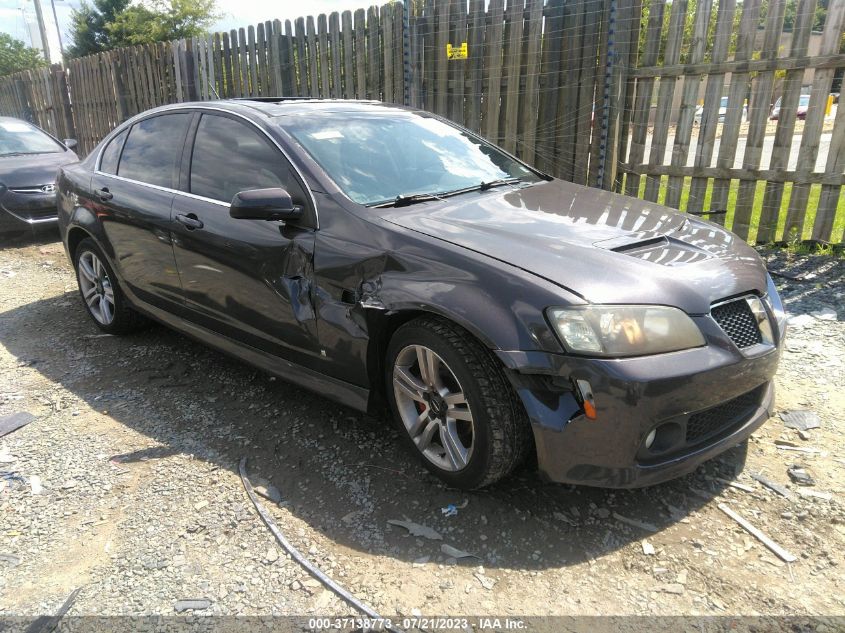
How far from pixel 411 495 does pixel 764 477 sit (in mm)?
1595

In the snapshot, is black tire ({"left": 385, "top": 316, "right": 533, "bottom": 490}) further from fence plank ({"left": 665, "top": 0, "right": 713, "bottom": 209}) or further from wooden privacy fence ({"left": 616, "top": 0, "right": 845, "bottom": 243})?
fence plank ({"left": 665, "top": 0, "right": 713, "bottom": 209})

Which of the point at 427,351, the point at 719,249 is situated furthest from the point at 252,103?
the point at 719,249

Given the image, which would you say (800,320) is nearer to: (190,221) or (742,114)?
(742,114)

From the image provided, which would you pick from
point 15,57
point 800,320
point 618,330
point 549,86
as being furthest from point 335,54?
point 15,57

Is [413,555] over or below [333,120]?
below

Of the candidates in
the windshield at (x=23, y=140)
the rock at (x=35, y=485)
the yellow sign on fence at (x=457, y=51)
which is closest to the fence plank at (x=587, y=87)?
the yellow sign on fence at (x=457, y=51)

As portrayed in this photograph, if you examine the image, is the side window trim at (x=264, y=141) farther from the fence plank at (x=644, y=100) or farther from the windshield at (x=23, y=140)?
the windshield at (x=23, y=140)

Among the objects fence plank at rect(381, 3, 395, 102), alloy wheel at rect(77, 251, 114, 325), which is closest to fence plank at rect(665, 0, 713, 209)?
fence plank at rect(381, 3, 395, 102)

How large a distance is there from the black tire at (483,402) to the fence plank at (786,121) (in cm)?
444

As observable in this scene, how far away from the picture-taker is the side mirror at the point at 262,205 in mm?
2889

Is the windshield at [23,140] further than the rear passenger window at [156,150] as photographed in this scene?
Yes

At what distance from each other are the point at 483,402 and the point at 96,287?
3.73 meters

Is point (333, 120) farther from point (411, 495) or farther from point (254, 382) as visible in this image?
point (411, 495)

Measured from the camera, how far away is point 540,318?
2.26 metres
